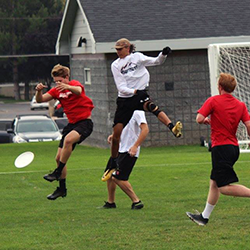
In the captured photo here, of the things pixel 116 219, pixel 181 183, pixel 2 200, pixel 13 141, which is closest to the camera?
pixel 116 219

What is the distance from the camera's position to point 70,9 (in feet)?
91.7

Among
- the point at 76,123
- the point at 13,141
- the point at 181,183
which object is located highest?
the point at 76,123

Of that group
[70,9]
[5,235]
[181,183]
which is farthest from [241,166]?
[70,9]

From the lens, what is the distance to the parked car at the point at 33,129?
29.0m

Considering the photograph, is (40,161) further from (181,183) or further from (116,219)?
(116,219)

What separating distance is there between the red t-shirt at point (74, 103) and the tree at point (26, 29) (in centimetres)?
6940

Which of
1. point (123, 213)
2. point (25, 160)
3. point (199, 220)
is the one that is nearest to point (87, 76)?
point (25, 160)

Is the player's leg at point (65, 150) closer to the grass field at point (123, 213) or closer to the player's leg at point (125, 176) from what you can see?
the grass field at point (123, 213)

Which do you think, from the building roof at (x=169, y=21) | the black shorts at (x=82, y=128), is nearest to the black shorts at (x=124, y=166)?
the black shorts at (x=82, y=128)

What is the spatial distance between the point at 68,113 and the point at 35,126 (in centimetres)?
1808

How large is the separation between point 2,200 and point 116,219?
9.63 feet

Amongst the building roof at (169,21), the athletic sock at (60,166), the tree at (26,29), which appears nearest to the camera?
the athletic sock at (60,166)

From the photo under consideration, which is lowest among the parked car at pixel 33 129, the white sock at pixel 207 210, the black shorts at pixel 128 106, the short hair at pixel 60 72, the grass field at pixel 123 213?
the parked car at pixel 33 129

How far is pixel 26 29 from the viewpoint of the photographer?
3273 inches
